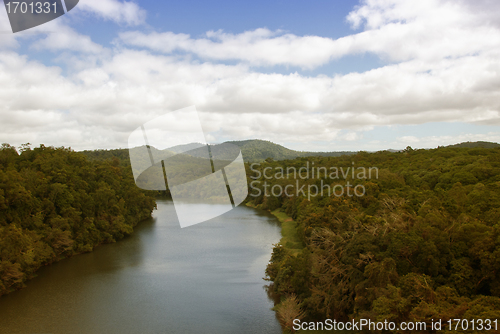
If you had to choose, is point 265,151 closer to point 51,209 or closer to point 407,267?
point 51,209

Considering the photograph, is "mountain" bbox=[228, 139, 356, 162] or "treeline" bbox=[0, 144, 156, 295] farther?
"mountain" bbox=[228, 139, 356, 162]

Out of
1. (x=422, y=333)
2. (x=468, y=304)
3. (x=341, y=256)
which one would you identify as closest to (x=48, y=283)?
(x=341, y=256)

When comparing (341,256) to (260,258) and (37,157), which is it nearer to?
(260,258)

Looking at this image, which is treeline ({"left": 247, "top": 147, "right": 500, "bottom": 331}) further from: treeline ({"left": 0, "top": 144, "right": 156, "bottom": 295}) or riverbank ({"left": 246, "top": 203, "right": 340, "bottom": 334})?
treeline ({"left": 0, "top": 144, "right": 156, "bottom": 295})

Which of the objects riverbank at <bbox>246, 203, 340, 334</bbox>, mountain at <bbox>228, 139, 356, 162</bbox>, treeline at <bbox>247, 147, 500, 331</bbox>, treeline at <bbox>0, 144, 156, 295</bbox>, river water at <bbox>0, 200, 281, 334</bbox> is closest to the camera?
treeline at <bbox>247, 147, 500, 331</bbox>

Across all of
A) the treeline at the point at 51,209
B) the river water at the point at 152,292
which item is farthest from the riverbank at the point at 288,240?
the treeline at the point at 51,209

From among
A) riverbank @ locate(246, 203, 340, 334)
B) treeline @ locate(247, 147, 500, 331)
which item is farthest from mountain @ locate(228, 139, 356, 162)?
treeline @ locate(247, 147, 500, 331)
